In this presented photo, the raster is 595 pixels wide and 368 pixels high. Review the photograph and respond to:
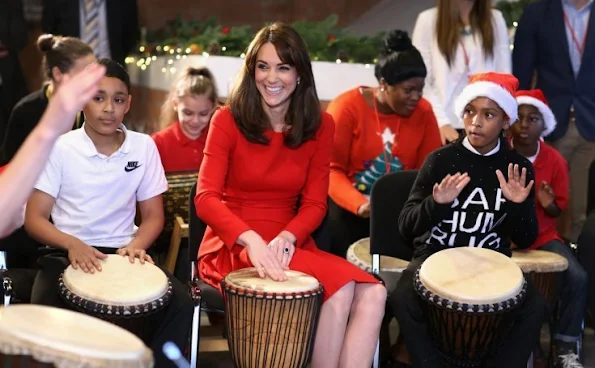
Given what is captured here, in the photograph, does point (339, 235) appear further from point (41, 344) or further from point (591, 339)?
point (41, 344)

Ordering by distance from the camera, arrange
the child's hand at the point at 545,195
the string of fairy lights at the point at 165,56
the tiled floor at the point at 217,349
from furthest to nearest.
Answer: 1. the string of fairy lights at the point at 165,56
2. the child's hand at the point at 545,195
3. the tiled floor at the point at 217,349

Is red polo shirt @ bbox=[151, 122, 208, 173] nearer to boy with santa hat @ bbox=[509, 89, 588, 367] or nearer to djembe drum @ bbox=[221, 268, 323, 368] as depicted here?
djembe drum @ bbox=[221, 268, 323, 368]

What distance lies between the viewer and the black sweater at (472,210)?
146 inches

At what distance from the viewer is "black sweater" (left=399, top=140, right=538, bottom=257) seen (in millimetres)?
3717

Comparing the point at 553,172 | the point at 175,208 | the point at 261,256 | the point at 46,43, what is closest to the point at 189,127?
the point at 175,208

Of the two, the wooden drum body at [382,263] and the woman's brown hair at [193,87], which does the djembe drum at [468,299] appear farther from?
the woman's brown hair at [193,87]

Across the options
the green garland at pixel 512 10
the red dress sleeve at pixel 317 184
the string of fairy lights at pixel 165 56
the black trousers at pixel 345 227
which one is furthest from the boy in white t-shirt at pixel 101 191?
the green garland at pixel 512 10

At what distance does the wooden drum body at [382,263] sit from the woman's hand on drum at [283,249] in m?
0.53

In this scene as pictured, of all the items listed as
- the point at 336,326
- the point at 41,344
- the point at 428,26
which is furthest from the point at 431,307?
the point at 428,26

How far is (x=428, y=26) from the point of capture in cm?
497

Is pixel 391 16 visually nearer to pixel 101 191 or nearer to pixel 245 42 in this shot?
pixel 245 42

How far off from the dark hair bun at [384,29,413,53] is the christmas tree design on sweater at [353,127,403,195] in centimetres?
40

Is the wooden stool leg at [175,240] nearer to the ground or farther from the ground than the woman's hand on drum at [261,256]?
nearer to the ground

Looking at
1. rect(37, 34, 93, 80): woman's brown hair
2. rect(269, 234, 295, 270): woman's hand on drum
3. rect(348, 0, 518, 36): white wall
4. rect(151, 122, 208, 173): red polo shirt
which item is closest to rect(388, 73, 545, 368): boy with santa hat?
rect(269, 234, 295, 270): woman's hand on drum
